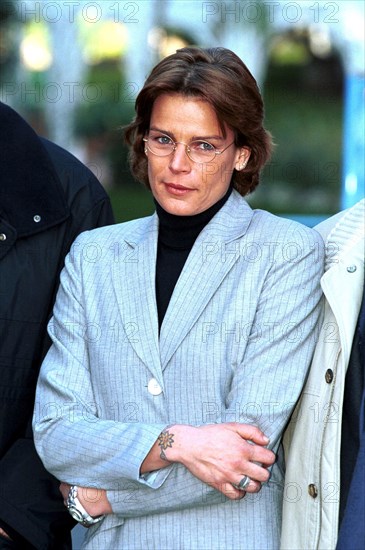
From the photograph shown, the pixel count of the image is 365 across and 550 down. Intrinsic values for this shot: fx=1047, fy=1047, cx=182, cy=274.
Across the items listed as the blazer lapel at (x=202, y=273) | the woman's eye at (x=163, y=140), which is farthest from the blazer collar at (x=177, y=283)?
the woman's eye at (x=163, y=140)

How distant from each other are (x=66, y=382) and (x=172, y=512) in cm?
46

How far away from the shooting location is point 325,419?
265 cm

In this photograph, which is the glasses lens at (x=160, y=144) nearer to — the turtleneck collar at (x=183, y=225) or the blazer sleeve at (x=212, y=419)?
the turtleneck collar at (x=183, y=225)

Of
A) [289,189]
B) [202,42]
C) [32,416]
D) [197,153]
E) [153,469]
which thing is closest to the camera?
[153,469]

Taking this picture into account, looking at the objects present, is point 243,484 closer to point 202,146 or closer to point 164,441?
point 164,441

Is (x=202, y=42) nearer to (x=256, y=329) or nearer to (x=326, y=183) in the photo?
(x=326, y=183)

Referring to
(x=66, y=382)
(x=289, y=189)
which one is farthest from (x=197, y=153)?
(x=289, y=189)

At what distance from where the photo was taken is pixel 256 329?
2.80 m

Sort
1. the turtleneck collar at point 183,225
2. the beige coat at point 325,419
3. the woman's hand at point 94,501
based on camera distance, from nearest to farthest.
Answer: the beige coat at point 325,419 < the woman's hand at point 94,501 < the turtleneck collar at point 183,225

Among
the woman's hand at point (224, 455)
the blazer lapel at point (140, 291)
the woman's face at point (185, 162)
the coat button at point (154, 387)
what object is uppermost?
the woman's face at point (185, 162)

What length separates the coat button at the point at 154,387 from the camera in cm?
280

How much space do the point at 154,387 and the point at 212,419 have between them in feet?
0.58

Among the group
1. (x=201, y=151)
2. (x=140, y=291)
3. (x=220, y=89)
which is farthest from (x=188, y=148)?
(x=140, y=291)

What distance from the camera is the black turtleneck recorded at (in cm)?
298
